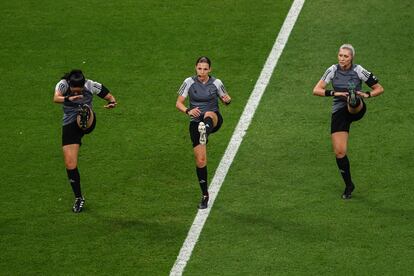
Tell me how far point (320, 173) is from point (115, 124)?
12.0ft

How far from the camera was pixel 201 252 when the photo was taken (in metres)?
15.6

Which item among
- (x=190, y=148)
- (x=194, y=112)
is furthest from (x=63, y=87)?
(x=190, y=148)

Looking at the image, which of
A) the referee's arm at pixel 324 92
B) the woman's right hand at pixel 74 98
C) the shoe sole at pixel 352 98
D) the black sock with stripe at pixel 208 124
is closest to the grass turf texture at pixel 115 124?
the black sock with stripe at pixel 208 124

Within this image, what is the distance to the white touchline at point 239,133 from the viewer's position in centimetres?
1563

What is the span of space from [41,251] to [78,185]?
1.43 metres

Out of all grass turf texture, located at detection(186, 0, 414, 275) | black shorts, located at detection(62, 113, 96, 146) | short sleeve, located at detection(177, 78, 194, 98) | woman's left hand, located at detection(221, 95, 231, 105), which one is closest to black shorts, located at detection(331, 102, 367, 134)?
grass turf texture, located at detection(186, 0, 414, 275)

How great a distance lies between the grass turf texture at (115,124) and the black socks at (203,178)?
294 millimetres

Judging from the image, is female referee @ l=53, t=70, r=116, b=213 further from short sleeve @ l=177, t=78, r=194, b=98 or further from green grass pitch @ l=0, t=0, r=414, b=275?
short sleeve @ l=177, t=78, r=194, b=98

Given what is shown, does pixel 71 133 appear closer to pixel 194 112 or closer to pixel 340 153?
pixel 194 112

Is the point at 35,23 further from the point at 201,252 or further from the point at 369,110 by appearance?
the point at 201,252

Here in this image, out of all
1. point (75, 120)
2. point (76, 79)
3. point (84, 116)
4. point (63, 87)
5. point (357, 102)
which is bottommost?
point (75, 120)

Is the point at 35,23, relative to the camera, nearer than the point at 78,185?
No

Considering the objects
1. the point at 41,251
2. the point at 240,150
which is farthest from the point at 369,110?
the point at 41,251

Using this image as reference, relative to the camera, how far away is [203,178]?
16641 mm
